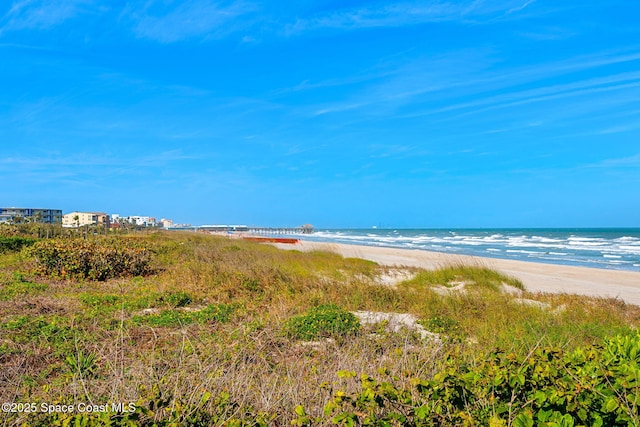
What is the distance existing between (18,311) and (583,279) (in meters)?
20.3

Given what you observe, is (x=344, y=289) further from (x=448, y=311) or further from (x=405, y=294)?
(x=448, y=311)

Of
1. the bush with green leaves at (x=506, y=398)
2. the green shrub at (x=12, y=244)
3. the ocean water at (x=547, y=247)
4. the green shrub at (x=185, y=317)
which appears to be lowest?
the ocean water at (x=547, y=247)

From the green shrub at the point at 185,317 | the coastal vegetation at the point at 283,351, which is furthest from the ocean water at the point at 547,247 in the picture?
the green shrub at the point at 185,317

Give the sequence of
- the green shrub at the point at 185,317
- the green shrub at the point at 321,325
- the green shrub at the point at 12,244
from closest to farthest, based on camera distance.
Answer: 1. the green shrub at the point at 321,325
2. the green shrub at the point at 185,317
3. the green shrub at the point at 12,244

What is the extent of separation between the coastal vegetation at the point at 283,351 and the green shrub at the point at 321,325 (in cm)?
3

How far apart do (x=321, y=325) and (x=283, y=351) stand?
44.9 inches

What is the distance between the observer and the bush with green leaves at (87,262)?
487 inches

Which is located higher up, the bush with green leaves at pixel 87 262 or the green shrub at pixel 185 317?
the bush with green leaves at pixel 87 262

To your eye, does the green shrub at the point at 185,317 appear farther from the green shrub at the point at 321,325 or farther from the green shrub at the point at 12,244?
the green shrub at the point at 12,244

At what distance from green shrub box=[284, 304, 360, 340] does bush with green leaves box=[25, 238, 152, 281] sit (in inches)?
312

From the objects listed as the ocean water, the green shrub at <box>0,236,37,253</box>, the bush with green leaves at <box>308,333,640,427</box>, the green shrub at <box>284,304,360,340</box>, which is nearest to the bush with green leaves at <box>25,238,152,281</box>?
the green shrub at <box>0,236,37,253</box>

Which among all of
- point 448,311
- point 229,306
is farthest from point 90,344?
point 448,311

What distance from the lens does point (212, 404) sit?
2887 millimetres

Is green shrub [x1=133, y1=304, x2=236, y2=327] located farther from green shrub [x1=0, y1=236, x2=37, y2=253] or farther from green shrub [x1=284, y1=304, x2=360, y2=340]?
green shrub [x1=0, y1=236, x2=37, y2=253]
